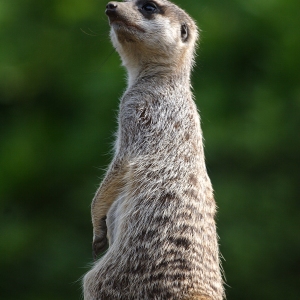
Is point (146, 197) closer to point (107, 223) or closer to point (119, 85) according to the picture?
point (107, 223)

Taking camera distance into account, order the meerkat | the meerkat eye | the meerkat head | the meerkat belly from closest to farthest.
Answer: the meerkat
the meerkat belly
the meerkat head
the meerkat eye

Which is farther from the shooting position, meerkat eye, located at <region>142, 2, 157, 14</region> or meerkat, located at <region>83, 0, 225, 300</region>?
meerkat eye, located at <region>142, 2, 157, 14</region>

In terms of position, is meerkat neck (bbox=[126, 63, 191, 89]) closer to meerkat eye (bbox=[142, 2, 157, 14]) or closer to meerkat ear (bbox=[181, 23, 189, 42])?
meerkat ear (bbox=[181, 23, 189, 42])

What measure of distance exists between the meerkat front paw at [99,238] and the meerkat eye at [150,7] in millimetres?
1236

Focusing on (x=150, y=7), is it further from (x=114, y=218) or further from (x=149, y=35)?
(x=114, y=218)

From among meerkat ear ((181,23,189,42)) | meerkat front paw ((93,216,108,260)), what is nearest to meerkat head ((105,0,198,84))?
meerkat ear ((181,23,189,42))

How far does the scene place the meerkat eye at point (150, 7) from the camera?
4238 millimetres

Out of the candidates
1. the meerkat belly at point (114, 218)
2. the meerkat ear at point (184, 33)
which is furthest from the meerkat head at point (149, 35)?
the meerkat belly at point (114, 218)

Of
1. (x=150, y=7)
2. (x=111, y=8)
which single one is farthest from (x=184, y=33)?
(x=111, y=8)

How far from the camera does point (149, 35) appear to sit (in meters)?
4.10

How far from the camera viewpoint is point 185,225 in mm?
3668

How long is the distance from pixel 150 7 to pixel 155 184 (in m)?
1.10

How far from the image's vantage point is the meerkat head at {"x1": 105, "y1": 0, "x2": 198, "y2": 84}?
4039mm

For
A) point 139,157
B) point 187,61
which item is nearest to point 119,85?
point 187,61
